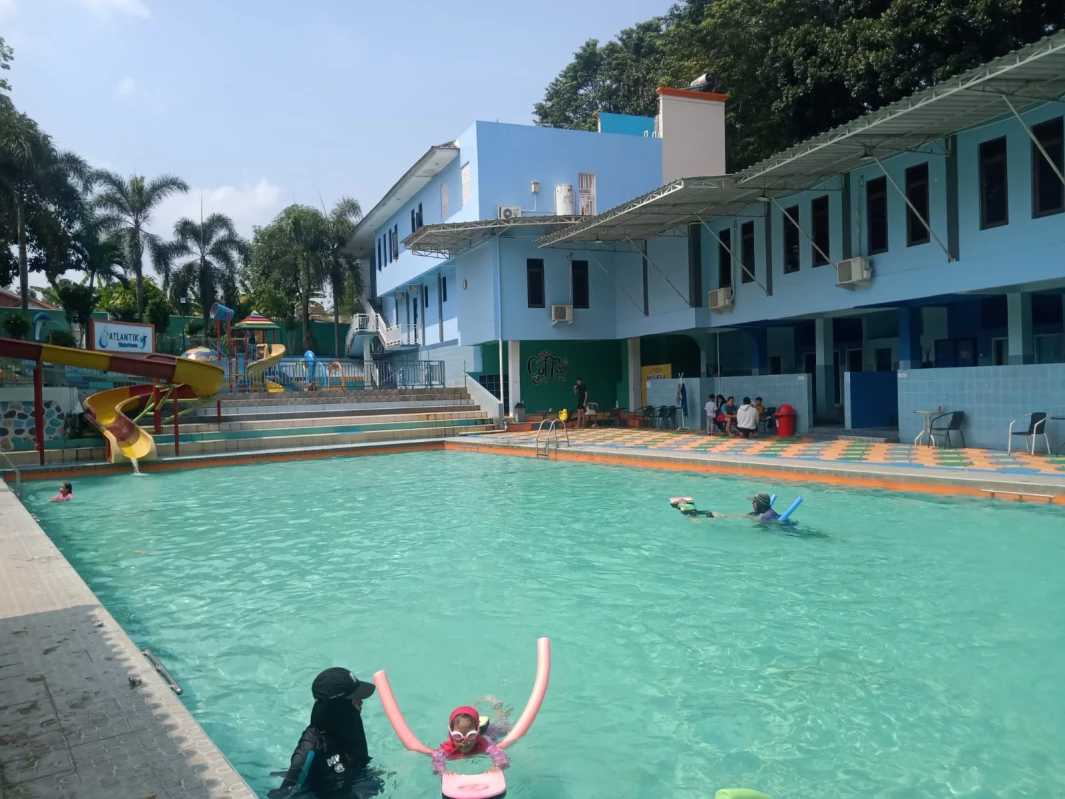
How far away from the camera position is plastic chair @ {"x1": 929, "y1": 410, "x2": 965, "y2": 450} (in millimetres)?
14680

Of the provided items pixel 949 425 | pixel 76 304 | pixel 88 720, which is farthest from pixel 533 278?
pixel 76 304

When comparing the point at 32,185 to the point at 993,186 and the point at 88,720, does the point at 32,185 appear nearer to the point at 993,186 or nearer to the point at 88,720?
the point at 993,186

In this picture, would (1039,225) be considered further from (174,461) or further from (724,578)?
(174,461)

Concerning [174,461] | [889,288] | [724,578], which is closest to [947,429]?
[889,288]

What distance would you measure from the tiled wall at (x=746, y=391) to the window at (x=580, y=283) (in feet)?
12.7

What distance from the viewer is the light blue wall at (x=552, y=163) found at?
24094 millimetres

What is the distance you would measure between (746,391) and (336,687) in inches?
701

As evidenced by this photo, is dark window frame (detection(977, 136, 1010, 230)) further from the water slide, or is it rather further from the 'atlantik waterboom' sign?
the 'atlantik waterboom' sign

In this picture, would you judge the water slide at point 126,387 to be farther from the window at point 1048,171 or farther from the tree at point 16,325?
the window at point 1048,171

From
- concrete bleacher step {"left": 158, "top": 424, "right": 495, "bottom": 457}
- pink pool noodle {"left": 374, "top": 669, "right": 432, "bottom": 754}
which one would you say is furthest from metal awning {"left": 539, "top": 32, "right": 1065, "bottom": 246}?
pink pool noodle {"left": 374, "top": 669, "right": 432, "bottom": 754}

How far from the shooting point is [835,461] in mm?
13039

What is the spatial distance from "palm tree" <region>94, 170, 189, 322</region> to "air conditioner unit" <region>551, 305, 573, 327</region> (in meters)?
21.5

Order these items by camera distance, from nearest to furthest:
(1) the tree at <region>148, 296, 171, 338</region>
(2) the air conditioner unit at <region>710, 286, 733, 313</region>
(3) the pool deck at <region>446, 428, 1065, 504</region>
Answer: (3) the pool deck at <region>446, 428, 1065, 504</region>, (2) the air conditioner unit at <region>710, 286, 733, 313</region>, (1) the tree at <region>148, 296, 171, 338</region>

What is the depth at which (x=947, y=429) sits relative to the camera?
14.7 meters
